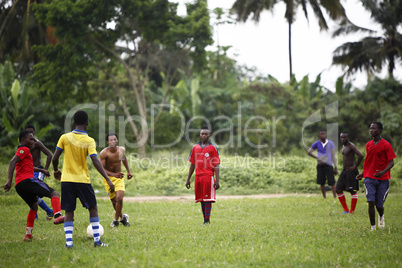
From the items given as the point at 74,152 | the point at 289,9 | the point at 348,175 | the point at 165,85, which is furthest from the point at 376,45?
the point at 74,152

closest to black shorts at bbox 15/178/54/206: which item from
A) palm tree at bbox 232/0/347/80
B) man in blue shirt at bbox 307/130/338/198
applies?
man in blue shirt at bbox 307/130/338/198

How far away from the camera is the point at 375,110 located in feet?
86.7

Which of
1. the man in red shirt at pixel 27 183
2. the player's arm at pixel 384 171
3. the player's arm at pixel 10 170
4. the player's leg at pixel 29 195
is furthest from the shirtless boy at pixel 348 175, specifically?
the player's arm at pixel 10 170

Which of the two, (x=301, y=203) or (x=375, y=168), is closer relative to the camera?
(x=375, y=168)

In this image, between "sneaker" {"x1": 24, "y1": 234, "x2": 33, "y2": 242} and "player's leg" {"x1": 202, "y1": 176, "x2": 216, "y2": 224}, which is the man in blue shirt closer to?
"player's leg" {"x1": 202, "y1": 176, "x2": 216, "y2": 224}

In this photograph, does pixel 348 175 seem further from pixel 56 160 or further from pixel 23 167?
pixel 23 167

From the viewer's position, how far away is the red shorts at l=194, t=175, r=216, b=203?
8703 millimetres

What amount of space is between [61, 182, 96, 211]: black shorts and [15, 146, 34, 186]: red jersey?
1458 millimetres

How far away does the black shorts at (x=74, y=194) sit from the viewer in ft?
20.0

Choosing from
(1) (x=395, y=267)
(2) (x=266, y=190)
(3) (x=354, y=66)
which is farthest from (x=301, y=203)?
(3) (x=354, y=66)

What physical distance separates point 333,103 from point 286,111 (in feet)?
10.8

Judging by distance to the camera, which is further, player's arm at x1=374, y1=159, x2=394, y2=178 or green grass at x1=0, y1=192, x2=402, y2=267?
player's arm at x1=374, y1=159, x2=394, y2=178

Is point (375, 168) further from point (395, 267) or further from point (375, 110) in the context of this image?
point (375, 110)

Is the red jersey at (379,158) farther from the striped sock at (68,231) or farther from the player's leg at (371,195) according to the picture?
the striped sock at (68,231)
